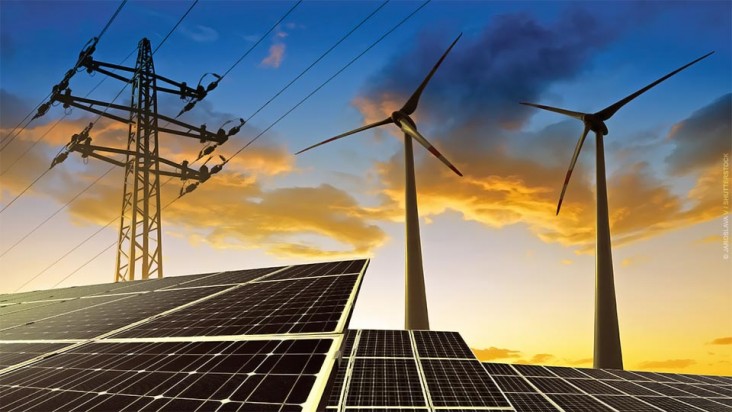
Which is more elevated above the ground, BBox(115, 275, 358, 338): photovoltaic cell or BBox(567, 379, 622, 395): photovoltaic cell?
BBox(115, 275, 358, 338): photovoltaic cell

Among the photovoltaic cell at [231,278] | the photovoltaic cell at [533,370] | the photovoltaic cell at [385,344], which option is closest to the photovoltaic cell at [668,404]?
the photovoltaic cell at [533,370]

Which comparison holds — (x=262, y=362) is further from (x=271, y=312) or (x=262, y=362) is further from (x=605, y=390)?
(x=605, y=390)

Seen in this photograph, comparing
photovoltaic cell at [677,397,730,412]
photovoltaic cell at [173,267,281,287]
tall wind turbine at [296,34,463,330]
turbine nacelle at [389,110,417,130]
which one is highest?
turbine nacelle at [389,110,417,130]

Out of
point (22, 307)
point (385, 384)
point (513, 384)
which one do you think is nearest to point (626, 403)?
point (513, 384)

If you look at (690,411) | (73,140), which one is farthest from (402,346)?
(73,140)

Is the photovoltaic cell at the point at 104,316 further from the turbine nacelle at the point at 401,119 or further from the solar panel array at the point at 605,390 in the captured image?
the turbine nacelle at the point at 401,119

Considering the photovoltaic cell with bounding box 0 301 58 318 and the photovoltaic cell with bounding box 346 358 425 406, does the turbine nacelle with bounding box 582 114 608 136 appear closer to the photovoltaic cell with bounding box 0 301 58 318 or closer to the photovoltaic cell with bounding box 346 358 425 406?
the photovoltaic cell with bounding box 346 358 425 406

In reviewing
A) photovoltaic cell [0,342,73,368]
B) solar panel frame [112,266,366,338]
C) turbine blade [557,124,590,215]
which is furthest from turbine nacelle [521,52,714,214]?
photovoltaic cell [0,342,73,368]

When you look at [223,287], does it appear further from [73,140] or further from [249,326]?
[73,140]
